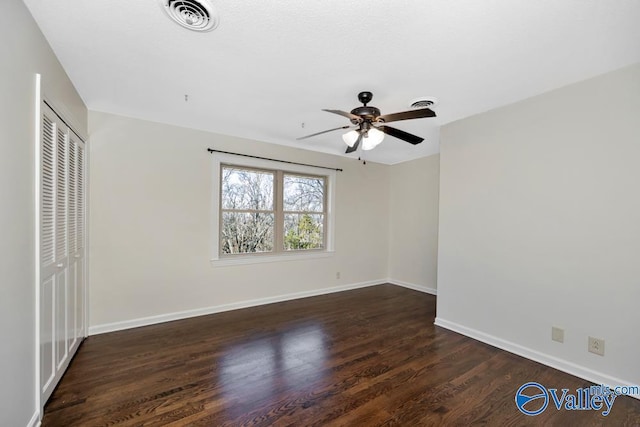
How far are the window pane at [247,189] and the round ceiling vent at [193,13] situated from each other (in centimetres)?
241

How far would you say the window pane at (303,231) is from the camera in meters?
4.63

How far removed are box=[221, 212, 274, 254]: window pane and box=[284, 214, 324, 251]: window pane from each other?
30 centimetres

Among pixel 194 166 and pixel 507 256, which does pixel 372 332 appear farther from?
pixel 194 166

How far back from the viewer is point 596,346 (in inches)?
91.3

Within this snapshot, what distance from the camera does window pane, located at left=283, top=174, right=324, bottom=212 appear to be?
4.64 meters

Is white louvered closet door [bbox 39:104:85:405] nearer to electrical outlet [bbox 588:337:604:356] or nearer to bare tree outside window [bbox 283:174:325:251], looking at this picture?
bare tree outside window [bbox 283:174:325:251]

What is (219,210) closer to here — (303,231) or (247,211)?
(247,211)

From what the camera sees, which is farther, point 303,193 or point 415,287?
point 415,287

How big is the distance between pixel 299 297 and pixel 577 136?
3866 millimetres

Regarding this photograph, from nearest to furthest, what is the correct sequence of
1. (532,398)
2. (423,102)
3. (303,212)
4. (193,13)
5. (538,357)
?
(193,13) < (532,398) < (538,357) < (423,102) < (303,212)

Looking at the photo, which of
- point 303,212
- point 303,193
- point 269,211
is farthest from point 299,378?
point 303,193

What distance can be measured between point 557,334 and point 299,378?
7.56ft

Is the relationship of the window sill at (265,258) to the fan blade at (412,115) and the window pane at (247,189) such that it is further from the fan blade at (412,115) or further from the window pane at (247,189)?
the fan blade at (412,115)

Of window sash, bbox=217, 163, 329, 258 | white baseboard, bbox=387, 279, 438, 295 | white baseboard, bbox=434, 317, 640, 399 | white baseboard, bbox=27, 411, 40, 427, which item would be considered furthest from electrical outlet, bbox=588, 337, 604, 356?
white baseboard, bbox=27, 411, 40, 427
